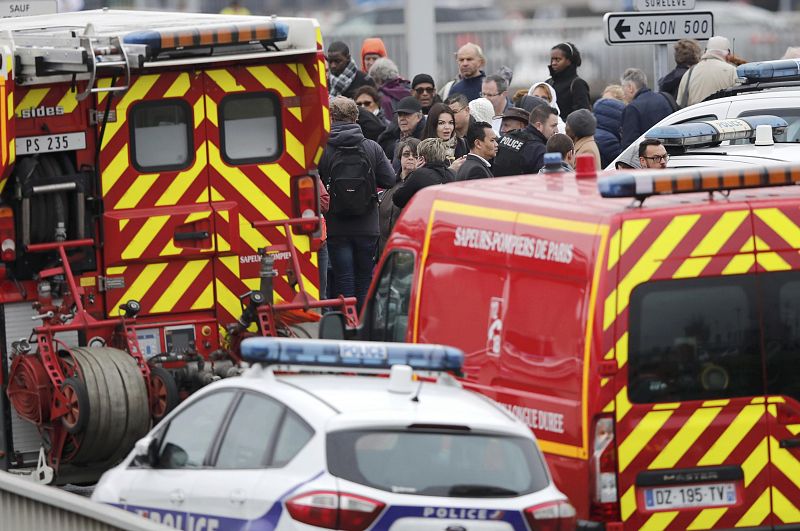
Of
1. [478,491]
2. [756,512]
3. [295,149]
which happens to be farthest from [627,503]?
[295,149]

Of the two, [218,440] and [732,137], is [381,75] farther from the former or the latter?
[218,440]

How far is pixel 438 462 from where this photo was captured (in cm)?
795

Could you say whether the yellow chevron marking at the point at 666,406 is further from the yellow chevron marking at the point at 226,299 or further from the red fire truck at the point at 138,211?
the yellow chevron marking at the point at 226,299

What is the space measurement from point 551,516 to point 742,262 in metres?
1.58

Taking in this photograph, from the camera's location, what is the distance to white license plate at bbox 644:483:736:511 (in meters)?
8.70

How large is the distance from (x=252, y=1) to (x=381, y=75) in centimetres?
4240

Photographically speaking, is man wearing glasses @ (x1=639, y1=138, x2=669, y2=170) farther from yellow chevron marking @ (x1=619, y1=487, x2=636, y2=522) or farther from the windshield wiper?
the windshield wiper

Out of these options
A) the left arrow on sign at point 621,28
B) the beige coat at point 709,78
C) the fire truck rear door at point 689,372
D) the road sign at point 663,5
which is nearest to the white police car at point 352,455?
the fire truck rear door at point 689,372

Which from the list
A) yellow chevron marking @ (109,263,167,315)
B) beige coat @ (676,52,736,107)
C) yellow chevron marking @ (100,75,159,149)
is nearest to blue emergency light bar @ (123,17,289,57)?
yellow chevron marking @ (100,75,159,149)

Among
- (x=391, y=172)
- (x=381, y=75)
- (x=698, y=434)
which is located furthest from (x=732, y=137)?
(x=381, y=75)

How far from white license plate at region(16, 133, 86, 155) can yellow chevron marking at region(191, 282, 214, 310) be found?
1324 mm

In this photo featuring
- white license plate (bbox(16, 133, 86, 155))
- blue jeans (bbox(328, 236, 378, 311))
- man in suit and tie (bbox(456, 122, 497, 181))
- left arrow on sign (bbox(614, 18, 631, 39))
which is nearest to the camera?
white license plate (bbox(16, 133, 86, 155))

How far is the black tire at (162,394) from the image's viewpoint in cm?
1185

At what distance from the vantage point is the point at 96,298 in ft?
41.5
